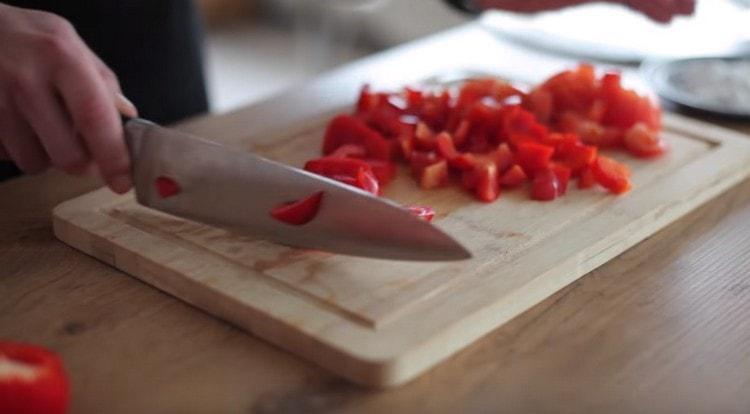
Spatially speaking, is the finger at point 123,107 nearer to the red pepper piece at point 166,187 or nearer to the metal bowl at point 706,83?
the red pepper piece at point 166,187

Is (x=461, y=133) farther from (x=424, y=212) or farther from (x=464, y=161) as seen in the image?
(x=424, y=212)

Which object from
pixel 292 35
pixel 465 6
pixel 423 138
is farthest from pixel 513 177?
pixel 292 35

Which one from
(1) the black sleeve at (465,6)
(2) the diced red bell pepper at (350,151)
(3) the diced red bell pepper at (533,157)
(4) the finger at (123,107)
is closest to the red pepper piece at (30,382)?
(4) the finger at (123,107)

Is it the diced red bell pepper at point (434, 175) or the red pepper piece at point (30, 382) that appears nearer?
the red pepper piece at point (30, 382)

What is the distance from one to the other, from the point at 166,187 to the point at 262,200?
0.36ft

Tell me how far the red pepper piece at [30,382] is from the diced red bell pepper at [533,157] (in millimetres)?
627

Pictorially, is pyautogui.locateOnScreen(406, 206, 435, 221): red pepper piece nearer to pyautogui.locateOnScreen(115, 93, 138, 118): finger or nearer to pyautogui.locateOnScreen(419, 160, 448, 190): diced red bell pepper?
pyautogui.locateOnScreen(419, 160, 448, 190): diced red bell pepper

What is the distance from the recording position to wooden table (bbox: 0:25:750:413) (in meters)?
0.93

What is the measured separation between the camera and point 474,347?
1.01 meters

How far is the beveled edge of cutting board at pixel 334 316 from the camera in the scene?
0.94 metres

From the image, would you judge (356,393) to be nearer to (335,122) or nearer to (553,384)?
(553,384)

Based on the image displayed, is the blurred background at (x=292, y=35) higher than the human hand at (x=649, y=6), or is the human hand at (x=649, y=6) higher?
the human hand at (x=649, y=6)

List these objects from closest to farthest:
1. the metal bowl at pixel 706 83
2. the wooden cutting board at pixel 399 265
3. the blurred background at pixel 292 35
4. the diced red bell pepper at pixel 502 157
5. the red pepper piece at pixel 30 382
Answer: the red pepper piece at pixel 30 382 < the wooden cutting board at pixel 399 265 < the diced red bell pepper at pixel 502 157 < the metal bowl at pixel 706 83 < the blurred background at pixel 292 35

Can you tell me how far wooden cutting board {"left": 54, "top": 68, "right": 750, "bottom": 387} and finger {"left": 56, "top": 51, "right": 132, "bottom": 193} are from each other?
0.37 feet
